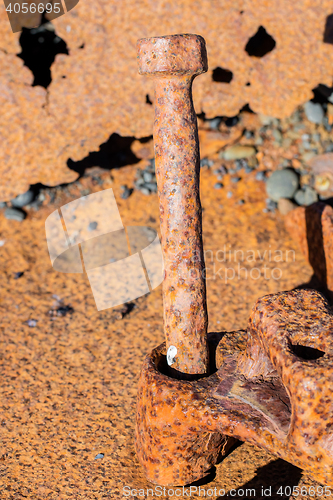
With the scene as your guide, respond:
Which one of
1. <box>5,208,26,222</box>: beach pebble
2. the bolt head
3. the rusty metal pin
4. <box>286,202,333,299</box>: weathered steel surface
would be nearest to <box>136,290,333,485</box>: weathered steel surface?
the rusty metal pin

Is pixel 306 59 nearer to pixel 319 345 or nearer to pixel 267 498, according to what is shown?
pixel 319 345

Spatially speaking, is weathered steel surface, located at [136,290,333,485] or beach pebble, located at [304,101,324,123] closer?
weathered steel surface, located at [136,290,333,485]

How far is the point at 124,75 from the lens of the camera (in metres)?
3.94

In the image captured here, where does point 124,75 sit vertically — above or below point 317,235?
above

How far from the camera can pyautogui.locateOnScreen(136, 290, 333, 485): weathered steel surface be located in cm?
175

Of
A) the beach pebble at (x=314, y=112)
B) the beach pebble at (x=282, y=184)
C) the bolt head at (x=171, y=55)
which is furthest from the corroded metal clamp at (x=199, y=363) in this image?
the beach pebble at (x=314, y=112)

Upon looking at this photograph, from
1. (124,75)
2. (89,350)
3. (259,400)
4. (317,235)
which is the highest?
(124,75)

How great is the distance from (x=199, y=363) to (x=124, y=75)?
2.67 meters

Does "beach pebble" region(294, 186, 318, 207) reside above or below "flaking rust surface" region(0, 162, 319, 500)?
above

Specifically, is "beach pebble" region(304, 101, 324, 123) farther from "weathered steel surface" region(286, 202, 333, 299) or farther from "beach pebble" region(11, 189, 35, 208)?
"beach pebble" region(11, 189, 35, 208)

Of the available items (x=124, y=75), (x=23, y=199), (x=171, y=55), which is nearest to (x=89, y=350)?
(x=23, y=199)

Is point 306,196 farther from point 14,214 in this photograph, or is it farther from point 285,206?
point 14,214

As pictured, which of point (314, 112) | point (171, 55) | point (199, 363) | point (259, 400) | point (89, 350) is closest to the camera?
point (171, 55)

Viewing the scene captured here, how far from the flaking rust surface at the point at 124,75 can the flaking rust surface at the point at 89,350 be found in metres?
0.61
